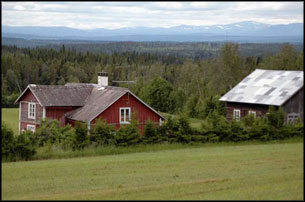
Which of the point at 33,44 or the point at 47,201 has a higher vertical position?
the point at 33,44

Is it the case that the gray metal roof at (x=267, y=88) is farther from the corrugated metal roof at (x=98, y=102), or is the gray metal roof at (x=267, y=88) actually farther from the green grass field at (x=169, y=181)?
the green grass field at (x=169, y=181)

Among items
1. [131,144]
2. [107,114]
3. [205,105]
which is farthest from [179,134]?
[205,105]

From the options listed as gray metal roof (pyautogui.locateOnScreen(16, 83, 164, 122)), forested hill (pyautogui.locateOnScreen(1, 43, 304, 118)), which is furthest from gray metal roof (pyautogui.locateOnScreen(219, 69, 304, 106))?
gray metal roof (pyautogui.locateOnScreen(16, 83, 164, 122))

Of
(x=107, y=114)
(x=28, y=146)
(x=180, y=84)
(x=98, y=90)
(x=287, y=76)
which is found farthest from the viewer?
(x=180, y=84)

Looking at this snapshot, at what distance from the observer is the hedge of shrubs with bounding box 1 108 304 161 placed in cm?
2127

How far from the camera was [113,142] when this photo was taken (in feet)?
71.8

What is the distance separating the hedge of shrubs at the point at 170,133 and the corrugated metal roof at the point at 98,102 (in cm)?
805

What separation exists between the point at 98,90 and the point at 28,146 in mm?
16966

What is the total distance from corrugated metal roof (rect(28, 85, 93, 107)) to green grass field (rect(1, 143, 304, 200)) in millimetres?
20570

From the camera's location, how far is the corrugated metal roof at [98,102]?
31641 mm

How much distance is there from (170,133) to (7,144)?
7.77 m

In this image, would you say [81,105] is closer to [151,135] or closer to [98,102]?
[98,102]

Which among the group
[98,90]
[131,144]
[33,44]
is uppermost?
[33,44]

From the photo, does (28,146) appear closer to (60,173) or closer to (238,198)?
(60,173)
